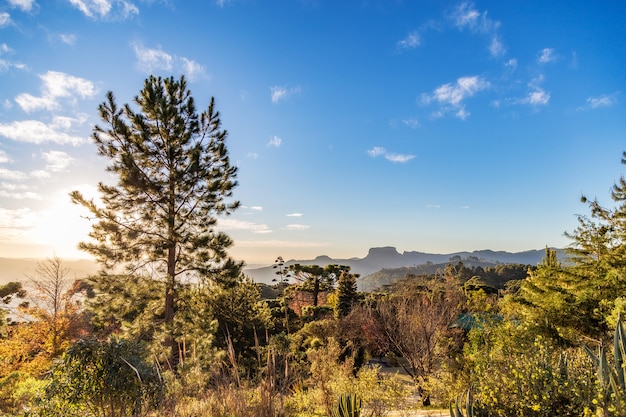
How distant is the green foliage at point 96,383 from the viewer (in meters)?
3.96

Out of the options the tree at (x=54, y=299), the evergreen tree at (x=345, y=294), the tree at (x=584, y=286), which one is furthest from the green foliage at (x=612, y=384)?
the evergreen tree at (x=345, y=294)

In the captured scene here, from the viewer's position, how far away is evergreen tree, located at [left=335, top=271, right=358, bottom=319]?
22.2 metres

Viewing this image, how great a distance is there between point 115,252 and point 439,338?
11.9 metres

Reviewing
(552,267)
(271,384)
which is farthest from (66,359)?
(552,267)

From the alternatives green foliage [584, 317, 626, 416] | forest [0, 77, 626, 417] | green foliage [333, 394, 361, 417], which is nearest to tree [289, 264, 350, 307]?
forest [0, 77, 626, 417]

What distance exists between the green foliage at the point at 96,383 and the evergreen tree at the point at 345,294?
18511mm

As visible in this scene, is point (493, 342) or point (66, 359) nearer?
point (66, 359)

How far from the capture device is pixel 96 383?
4.01 m

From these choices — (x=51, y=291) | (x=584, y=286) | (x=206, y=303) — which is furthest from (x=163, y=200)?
(x=584, y=286)

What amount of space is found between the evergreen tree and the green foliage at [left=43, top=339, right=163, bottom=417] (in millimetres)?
18511

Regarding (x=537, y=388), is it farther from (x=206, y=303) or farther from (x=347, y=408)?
(x=206, y=303)

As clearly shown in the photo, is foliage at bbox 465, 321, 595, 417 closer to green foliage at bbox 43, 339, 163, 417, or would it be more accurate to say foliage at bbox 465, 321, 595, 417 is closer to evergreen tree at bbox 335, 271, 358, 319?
green foliage at bbox 43, 339, 163, 417

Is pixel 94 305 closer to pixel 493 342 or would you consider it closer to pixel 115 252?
pixel 115 252

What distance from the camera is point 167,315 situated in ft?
36.3
